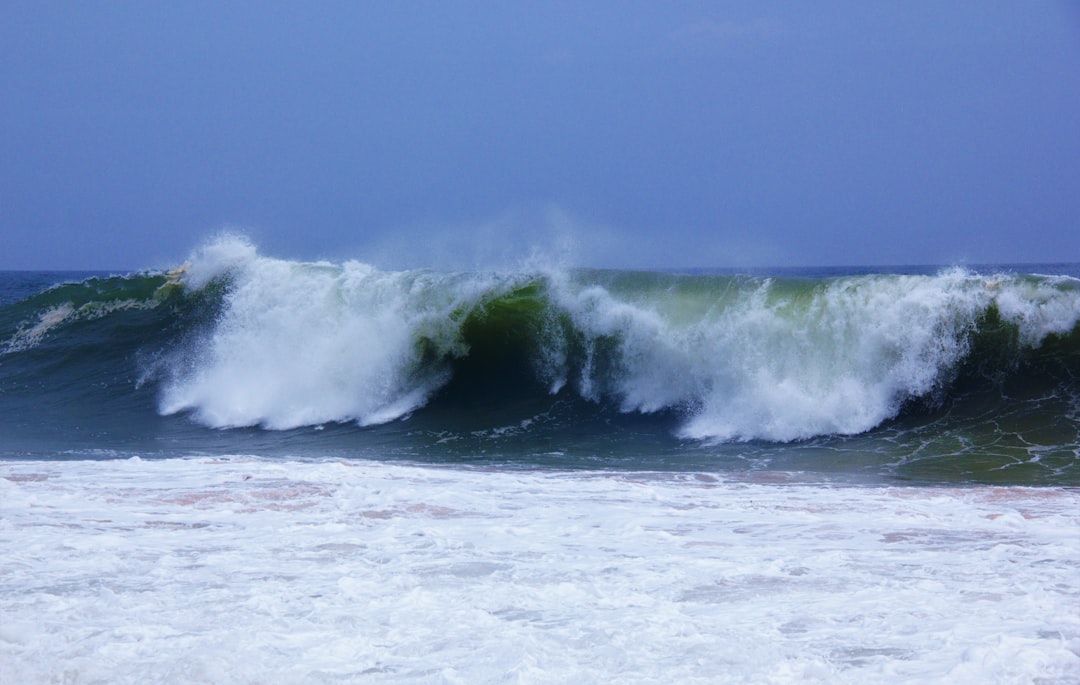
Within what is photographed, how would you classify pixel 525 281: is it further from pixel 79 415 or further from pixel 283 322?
pixel 79 415

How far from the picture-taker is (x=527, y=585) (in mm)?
4238

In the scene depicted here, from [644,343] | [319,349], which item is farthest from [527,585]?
[319,349]

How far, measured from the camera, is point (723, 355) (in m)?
11.4

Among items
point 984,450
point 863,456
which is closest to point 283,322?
point 863,456

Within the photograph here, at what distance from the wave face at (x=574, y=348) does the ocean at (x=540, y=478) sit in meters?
0.05

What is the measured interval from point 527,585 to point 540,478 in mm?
3352

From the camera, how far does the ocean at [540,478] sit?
3.52m

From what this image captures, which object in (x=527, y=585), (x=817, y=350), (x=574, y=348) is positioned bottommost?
(x=527, y=585)

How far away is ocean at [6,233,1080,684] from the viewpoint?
3520 mm

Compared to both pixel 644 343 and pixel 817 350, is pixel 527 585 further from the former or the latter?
pixel 644 343

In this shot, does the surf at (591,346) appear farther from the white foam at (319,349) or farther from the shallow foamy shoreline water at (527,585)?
the shallow foamy shoreline water at (527,585)

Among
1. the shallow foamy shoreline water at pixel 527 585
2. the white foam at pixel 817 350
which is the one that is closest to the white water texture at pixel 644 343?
the white foam at pixel 817 350

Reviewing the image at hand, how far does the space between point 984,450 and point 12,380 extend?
13.5m

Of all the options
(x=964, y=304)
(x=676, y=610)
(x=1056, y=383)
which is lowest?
(x=676, y=610)
